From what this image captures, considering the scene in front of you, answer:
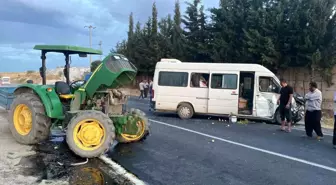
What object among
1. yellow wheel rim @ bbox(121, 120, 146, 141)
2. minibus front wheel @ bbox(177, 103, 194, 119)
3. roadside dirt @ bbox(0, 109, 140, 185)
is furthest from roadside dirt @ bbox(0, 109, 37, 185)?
minibus front wheel @ bbox(177, 103, 194, 119)

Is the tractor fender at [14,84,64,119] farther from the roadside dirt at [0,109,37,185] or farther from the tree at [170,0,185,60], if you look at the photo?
the tree at [170,0,185,60]

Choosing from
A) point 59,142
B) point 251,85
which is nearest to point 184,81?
point 251,85

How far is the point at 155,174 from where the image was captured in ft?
17.4

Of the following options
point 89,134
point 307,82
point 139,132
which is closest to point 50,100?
point 89,134

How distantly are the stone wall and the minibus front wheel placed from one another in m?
9.20

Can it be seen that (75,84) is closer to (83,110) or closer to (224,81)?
(83,110)

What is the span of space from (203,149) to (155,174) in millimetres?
2273

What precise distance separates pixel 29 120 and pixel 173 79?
717 cm

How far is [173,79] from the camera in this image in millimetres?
13312

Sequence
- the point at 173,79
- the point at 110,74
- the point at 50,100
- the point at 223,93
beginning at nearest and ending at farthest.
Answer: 1. the point at 110,74
2. the point at 50,100
3. the point at 223,93
4. the point at 173,79

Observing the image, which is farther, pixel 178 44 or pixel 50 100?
pixel 178 44

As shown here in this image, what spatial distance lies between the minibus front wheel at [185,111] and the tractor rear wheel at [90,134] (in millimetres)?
7199

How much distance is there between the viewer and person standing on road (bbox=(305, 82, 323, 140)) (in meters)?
9.20

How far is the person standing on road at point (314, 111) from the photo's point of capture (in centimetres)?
920
